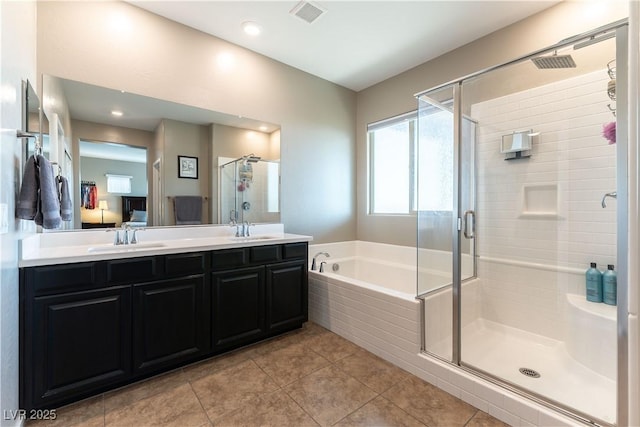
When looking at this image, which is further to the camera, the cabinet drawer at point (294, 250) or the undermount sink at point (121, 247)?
the cabinet drawer at point (294, 250)

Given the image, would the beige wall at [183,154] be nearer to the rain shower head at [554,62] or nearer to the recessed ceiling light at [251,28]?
the recessed ceiling light at [251,28]

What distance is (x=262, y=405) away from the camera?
5.64 feet

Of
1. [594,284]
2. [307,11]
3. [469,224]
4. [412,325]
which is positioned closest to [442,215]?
[469,224]

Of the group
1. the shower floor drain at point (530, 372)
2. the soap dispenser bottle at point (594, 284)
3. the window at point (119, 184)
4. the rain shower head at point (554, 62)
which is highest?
the rain shower head at point (554, 62)

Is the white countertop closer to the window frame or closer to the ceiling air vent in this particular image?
the window frame

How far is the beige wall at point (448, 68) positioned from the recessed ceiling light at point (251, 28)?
1.68m

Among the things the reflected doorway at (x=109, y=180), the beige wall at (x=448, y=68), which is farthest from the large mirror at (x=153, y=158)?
→ the beige wall at (x=448, y=68)

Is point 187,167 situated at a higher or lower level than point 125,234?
higher

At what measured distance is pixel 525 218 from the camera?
251 cm

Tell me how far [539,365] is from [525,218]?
3.81 ft

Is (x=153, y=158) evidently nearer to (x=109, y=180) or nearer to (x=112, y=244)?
(x=109, y=180)

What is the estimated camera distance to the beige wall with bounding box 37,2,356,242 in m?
2.09

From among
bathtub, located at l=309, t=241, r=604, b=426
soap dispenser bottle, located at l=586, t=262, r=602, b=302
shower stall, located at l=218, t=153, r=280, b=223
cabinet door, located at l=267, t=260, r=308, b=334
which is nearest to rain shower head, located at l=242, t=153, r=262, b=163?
shower stall, located at l=218, t=153, r=280, b=223

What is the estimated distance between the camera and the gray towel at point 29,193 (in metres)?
1.48
